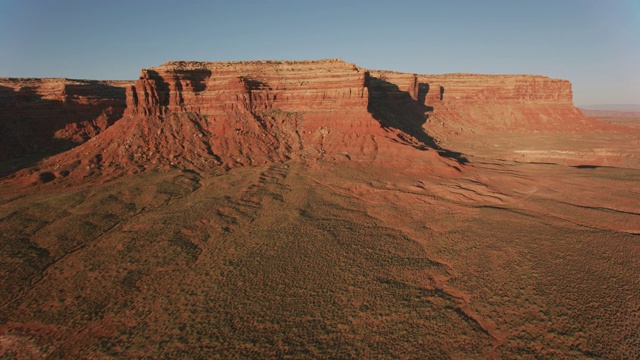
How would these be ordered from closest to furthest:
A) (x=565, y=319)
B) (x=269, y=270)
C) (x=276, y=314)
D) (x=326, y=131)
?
(x=565, y=319) → (x=276, y=314) → (x=269, y=270) → (x=326, y=131)

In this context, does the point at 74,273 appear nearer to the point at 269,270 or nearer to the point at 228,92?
the point at 269,270

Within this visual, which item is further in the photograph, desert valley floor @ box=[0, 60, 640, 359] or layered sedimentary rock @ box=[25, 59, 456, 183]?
layered sedimentary rock @ box=[25, 59, 456, 183]

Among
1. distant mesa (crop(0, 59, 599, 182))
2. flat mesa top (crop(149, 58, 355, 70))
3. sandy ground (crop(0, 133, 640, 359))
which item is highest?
flat mesa top (crop(149, 58, 355, 70))

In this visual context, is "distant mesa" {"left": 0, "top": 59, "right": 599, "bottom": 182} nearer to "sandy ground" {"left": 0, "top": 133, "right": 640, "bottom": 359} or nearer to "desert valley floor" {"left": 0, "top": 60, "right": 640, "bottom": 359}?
"desert valley floor" {"left": 0, "top": 60, "right": 640, "bottom": 359}

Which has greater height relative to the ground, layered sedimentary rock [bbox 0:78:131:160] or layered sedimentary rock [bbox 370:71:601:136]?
layered sedimentary rock [bbox 370:71:601:136]

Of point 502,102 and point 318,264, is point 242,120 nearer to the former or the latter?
point 318,264

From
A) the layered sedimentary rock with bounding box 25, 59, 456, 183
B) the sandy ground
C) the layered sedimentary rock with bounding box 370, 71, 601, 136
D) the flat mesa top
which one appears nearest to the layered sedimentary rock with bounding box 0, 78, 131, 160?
the layered sedimentary rock with bounding box 25, 59, 456, 183

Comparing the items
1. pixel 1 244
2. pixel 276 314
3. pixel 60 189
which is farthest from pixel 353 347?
pixel 60 189
